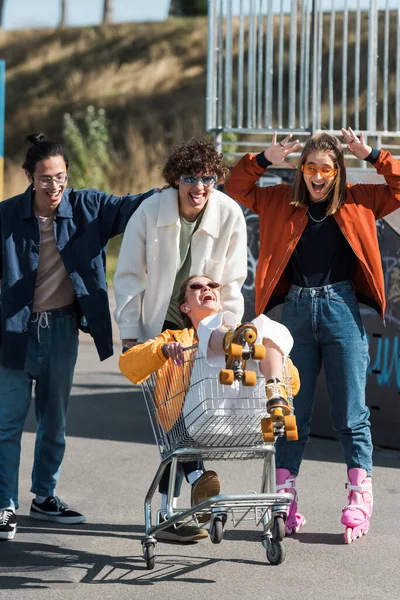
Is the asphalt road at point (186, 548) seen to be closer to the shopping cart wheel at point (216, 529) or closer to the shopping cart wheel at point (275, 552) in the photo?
the shopping cart wheel at point (275, 552)

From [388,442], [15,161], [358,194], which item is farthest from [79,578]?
[15,161]

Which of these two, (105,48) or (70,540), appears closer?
(70,540)

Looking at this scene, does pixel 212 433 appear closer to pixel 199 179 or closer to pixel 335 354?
pixel 335 354

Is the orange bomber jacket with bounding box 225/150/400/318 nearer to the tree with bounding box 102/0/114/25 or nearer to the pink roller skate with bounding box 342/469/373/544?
the pink roller skate with bounding box 342/469/373/544

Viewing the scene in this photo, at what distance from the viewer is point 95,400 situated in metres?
9.56

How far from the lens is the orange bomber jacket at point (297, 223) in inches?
223

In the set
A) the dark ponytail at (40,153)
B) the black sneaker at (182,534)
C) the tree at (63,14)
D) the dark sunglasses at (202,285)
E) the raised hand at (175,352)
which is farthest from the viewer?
the tree at (63,14)

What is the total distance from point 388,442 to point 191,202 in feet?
9.63

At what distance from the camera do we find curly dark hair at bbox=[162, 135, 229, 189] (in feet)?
17.7

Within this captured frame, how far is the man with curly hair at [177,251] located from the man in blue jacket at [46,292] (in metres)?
0.33

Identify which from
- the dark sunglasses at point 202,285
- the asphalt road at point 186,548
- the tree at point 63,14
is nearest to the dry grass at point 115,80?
the tree at point 63,14

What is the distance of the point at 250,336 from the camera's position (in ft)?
15.1

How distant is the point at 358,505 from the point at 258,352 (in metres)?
1.53

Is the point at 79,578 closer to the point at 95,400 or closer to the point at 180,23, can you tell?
the point at 95,400
